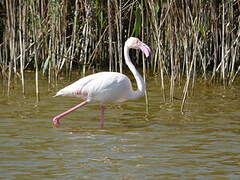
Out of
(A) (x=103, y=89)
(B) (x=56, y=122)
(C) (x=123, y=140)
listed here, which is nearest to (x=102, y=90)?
(A) (x=103, y=89)

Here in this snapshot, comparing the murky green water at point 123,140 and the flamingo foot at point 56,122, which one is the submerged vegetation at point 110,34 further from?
the flamingo foot at point 56,122

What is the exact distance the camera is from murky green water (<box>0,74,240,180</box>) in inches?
236

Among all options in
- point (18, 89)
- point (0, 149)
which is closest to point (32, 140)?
point (0, 149)

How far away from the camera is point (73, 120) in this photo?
27.9 feet

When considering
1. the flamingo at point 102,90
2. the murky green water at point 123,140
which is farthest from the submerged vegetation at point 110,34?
the flamingo at point 102,90

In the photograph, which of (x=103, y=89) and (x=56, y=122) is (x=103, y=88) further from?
(x=56, y=122)

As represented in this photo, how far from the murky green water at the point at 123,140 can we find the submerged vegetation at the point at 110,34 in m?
0.51

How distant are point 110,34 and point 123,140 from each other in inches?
87.0

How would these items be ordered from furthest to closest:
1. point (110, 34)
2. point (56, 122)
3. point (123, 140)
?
point (110, 34)
point (56, 122)
point (123, 140)

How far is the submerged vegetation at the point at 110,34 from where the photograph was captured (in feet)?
30.3

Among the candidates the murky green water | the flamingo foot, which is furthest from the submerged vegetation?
the flamingo foot

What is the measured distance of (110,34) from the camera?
9.06 m

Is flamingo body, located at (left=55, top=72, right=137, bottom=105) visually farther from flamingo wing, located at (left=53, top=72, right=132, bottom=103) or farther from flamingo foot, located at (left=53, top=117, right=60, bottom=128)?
flamingo foot, located at (left=53, top=117, right=60, bottom=128)

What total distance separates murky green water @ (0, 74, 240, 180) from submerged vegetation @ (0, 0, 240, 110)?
0.51 metres
